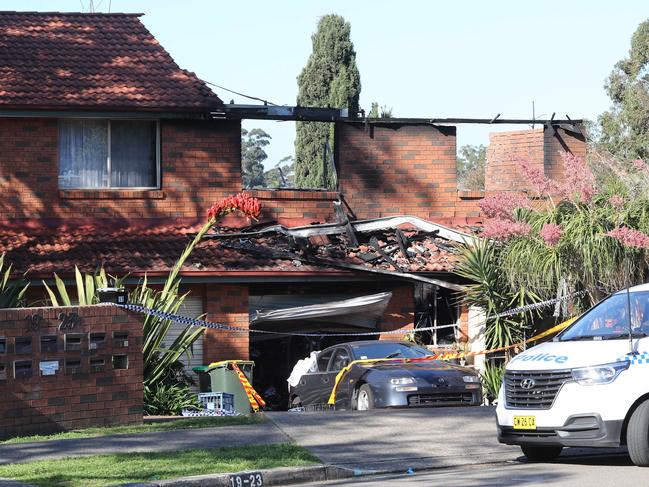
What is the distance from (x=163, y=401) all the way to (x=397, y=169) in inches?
330

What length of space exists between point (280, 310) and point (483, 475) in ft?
34.5

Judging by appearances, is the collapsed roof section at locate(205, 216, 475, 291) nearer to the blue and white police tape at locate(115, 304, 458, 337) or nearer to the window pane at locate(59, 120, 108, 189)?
the blue and white police tape at locate(115, 304, 458, 337)

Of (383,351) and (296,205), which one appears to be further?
(296,205)

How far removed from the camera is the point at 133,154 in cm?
2283

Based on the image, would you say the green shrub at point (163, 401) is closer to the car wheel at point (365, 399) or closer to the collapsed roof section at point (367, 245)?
the car wheel at point (365, 399)

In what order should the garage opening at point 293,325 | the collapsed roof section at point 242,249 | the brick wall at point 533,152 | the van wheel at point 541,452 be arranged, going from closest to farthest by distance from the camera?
1. the van wheel at point 541,452
2. the collapsed roof section at point 242,249
3. the garage opening at point 293,325
4. the brick wall at point 533,152

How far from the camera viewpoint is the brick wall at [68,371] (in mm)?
13891

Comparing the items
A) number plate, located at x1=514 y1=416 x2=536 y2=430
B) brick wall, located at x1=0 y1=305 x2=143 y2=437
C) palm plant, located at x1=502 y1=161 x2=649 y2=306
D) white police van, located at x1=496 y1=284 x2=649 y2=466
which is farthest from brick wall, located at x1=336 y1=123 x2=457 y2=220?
number plate, located at x1=514 y1=416 x2=536 y2=430

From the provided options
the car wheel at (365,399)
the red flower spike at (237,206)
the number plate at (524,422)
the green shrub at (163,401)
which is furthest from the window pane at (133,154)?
the number plate at (524,422)

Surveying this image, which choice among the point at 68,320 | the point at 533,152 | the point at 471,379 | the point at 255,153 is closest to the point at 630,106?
the point at 533,152

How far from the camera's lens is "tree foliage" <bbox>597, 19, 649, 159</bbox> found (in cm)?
4275

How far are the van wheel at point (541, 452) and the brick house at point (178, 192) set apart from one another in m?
9.16

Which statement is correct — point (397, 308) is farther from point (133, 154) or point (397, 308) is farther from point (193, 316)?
point (133, 154)

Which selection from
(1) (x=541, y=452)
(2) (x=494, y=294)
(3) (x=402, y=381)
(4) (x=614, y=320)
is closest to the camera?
(4) (x=614, y=320)
